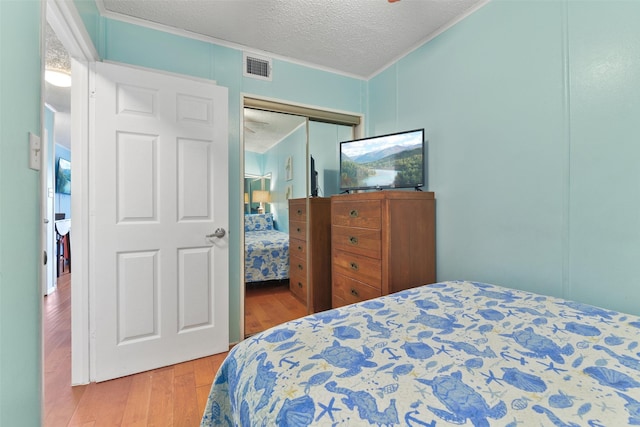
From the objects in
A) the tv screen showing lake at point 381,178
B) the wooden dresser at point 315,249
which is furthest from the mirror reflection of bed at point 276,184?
the tv screen showing lake at point 381,178

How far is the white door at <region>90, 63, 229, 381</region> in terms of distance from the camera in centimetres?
182

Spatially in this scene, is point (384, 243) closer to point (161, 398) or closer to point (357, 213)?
point (357, 213)

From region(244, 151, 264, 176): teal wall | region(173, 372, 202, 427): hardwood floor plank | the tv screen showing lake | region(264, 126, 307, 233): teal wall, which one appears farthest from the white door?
the tv screen showing lake

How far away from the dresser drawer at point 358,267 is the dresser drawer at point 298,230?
0.57m

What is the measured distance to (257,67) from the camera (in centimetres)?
247

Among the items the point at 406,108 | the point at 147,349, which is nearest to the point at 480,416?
the point at 147,349

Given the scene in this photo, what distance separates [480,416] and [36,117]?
162 centimetres

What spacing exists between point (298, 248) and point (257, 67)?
178cm

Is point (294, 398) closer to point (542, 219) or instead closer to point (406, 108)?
point (542, 219)

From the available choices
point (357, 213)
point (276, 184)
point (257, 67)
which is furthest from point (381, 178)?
point (257, 67)

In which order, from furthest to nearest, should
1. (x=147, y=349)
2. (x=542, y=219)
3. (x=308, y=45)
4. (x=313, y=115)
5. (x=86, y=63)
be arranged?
(x=313, y=115), (x=308, y=45), (x=147, y=349), (x=86, y=63), (x=542, y=219)

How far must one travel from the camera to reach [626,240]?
4.15 feet

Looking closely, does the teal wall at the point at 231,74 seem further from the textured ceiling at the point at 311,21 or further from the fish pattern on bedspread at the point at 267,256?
the fish pattern on bedspread at the point at 267,256

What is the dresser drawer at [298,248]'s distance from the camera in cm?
288
